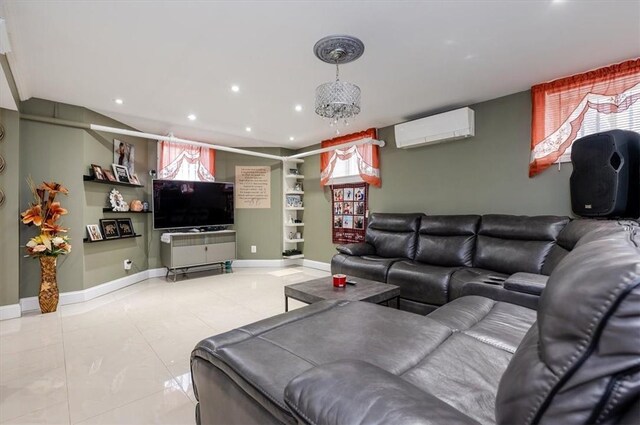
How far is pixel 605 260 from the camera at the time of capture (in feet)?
1.93

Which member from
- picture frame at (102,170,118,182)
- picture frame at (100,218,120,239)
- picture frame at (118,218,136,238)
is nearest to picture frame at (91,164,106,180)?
picture frame at (102,170,118,182)

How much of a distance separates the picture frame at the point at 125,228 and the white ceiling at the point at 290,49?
1516 mm

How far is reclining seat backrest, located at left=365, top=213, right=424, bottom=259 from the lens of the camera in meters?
3.60

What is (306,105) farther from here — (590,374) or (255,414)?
(590,374)

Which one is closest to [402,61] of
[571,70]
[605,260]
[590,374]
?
[571,70]

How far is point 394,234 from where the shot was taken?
12.4 ft

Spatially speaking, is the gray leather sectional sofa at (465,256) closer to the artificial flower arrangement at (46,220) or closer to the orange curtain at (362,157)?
the orange curtain at (362,157)

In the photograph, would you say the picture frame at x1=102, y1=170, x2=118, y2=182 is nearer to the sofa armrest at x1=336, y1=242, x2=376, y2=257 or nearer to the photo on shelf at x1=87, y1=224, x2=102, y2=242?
the photo on shelf at x1=87, y1=224, x2=102, y2=242

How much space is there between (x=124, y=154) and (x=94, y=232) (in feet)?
3.96

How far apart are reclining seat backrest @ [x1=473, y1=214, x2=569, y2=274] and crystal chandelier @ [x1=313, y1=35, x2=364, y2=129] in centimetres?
188

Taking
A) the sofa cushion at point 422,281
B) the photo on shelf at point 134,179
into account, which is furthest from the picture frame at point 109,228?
the sofa cushion at point 422,281

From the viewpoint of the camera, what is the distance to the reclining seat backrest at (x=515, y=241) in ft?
8.67

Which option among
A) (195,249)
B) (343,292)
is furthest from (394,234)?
Answer: (195,249)

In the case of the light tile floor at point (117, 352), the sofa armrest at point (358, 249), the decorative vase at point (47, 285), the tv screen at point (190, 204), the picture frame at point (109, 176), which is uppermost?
the picture frame at point (109, 176)
